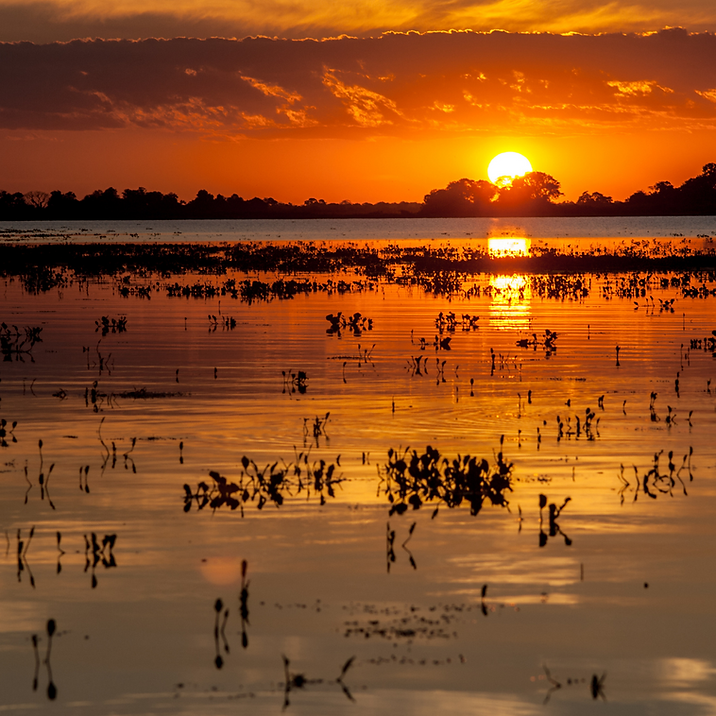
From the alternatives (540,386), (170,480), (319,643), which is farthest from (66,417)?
(319,643)

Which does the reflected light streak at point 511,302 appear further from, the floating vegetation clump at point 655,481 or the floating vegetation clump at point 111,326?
the floating vegetation clump at point 655,481

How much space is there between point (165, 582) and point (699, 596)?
3.49m

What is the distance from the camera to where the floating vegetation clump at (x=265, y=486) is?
30.8 feet

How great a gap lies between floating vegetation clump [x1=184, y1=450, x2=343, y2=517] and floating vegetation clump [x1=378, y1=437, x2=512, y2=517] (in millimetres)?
546

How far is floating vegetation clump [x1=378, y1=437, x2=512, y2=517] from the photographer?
9.43m

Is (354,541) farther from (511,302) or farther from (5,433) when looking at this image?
(511,302)

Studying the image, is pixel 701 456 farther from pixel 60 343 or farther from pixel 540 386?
pixel 60 343

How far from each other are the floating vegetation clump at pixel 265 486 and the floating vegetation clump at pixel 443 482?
0.55 metres

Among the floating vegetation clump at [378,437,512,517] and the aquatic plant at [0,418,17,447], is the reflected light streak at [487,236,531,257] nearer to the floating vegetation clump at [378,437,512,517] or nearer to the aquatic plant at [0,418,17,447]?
the aquatic plant at [0,418,17,447]

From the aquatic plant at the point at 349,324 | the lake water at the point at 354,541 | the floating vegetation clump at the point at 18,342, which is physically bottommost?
the lake water at the point at 354,541

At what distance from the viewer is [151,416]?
13688 mm

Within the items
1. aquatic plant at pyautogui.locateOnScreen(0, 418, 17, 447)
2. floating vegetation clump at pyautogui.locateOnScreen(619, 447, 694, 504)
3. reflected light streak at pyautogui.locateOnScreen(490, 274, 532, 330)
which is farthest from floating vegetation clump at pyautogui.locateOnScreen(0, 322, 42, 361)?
floating vegetation clump at pyautogui.locateOnScreen(619, 447, 694, 504)

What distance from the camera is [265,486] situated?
386 inches

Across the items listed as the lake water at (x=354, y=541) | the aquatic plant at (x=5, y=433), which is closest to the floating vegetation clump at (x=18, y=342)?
the lake water at (x=354, y=541)
